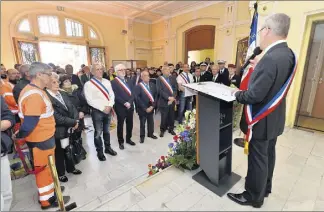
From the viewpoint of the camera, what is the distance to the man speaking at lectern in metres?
1.26

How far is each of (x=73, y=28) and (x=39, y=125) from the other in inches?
330

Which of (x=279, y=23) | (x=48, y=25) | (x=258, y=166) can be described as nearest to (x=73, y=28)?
(x=48, y=25)

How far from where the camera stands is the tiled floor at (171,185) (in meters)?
1.58

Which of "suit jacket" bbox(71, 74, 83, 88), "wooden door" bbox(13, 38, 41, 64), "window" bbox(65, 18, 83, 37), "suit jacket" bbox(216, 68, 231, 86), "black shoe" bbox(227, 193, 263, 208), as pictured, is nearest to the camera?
"black shoe" bbox(227, 193, 263, 208)

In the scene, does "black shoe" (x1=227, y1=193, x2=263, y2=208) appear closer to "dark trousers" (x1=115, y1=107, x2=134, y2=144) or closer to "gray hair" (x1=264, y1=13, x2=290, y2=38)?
"gray hair" (x1=264, y1=13, x2=290, y2=38)

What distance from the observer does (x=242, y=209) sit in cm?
151

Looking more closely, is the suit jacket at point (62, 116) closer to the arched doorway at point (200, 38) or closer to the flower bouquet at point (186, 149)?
the flower bouquet at point (186, 149)

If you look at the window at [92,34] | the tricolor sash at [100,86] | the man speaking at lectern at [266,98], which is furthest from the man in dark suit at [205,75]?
the window at [92,34]

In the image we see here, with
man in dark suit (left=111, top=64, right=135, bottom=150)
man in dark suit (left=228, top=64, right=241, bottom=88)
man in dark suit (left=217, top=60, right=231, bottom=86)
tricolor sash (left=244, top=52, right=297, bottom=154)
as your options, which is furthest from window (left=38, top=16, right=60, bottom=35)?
tricolor sash (left=244, top=52, right=297, bottom=154)

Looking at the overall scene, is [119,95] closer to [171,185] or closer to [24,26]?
[171,185]

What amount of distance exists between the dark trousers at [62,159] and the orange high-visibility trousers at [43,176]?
38cm

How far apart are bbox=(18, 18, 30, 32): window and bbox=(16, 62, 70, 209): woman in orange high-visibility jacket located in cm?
741

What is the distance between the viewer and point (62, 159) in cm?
235

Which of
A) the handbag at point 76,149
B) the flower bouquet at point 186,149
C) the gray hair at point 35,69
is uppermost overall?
the gray hair at point 35,69
